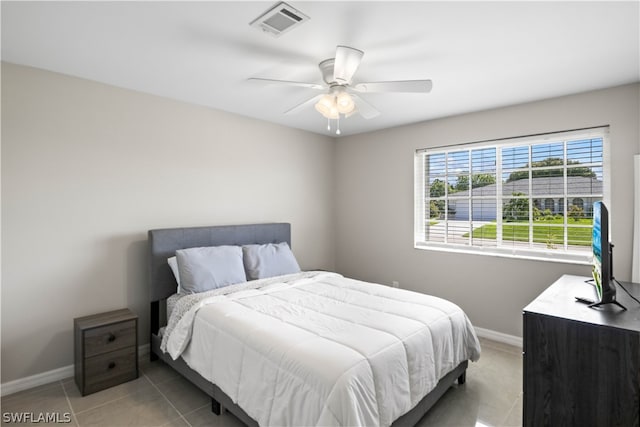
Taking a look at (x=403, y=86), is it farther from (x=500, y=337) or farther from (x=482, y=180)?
(x=500, y=337)

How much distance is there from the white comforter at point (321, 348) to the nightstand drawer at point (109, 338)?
1.03ft

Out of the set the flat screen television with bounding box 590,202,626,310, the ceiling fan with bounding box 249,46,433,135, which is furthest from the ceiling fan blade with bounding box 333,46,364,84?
the flat screen television with bounding box 590,202,626,310

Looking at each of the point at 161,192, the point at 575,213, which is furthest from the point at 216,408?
the point at 575,213

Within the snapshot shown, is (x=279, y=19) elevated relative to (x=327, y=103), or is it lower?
elevated

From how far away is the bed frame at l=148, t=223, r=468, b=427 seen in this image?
2070 mm

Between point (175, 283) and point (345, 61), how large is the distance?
252cm

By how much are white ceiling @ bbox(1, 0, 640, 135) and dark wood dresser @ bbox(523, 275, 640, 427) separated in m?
1.68

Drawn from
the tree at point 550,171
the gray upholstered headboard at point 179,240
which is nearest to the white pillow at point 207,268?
the gray upholstered headboard at point 179,240

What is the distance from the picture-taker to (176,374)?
9.16ft

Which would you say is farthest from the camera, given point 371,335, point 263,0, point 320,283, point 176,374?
point 320,283

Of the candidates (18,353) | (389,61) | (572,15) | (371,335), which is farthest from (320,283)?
(572,15)

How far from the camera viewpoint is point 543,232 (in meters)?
3.35

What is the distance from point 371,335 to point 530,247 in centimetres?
247

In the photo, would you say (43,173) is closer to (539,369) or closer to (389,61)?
(389,61)
